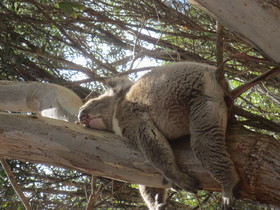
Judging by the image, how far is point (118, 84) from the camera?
332 cm

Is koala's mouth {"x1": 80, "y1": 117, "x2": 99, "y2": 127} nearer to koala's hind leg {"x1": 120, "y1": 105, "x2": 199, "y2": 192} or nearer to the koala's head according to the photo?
the koala's head

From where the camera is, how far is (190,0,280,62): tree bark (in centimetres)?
172

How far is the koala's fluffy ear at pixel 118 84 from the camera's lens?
3.26 m

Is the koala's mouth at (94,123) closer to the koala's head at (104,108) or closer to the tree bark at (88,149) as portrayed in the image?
the koala's head at (104,108)

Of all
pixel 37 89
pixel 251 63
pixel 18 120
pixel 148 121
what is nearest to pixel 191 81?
pixel 148 121

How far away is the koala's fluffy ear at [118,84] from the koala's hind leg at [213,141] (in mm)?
976

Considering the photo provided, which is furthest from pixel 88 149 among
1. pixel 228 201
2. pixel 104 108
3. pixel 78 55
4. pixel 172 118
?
pixel 78 55

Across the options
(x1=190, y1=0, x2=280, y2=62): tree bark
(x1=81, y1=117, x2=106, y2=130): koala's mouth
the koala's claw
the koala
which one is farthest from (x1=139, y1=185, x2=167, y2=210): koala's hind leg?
(x1=190, y1=0, x2=280, y2=62): tree bark

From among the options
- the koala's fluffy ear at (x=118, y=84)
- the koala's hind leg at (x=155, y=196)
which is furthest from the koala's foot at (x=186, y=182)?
the koala's fluffy ear at (x=118, y=84)

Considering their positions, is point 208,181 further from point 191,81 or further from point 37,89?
point 37,89

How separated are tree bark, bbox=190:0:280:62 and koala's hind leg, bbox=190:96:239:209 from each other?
602mm

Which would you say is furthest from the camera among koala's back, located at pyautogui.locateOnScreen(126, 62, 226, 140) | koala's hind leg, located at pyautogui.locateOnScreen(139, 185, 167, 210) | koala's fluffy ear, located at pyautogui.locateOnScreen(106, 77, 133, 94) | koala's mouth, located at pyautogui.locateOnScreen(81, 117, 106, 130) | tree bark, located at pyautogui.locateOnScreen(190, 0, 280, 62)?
koala's fluffy ear, located at pyautogui.locateOnScreen(106, 77, 133, 94)

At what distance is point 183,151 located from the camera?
243 cm

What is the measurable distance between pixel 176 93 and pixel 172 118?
0.19 metres
